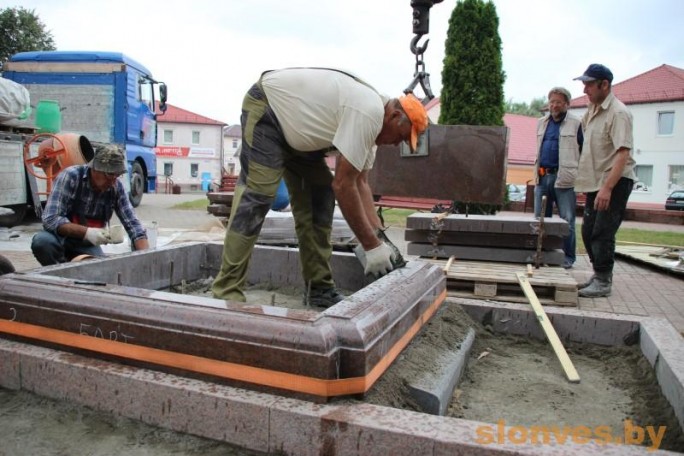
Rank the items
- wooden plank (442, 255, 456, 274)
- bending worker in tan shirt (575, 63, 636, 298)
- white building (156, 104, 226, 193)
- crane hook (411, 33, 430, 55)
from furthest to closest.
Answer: white building (156, 104, 226, 193) → crane hook (411, 33, 430, 55) → wooden plank (442, 255, 456, 274) → bending worker in tan shirt (575, 63, 636, 298)

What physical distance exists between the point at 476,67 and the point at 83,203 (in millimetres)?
10050

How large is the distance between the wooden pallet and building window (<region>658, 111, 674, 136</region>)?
99.9ft

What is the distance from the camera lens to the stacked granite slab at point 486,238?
4988 millimetres

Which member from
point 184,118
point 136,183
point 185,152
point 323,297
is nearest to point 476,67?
point 136,183

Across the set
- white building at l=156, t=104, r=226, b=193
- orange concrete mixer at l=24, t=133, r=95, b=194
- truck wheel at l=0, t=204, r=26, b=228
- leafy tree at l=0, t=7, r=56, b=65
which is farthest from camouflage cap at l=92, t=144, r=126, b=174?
white building at l=156, t=104, r=226, b=193

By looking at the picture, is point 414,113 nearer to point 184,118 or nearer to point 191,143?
point 191,143

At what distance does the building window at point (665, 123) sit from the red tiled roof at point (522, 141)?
21.4 ft

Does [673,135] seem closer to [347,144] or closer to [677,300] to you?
[677,300]

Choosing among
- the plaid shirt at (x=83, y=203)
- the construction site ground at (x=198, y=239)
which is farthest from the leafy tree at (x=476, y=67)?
the plaid shirt at (x=83, y=203)

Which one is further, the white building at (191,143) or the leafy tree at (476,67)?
the white building at (191,143)

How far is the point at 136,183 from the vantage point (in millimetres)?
13305

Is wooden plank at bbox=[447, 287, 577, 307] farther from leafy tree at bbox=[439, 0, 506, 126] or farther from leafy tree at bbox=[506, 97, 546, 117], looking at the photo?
leafy tree at bbox=[506, 97, 546, 117]

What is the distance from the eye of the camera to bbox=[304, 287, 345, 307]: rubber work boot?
11.4 feet

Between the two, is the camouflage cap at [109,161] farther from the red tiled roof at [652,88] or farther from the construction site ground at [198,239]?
the red tiled roof at [652,88]
